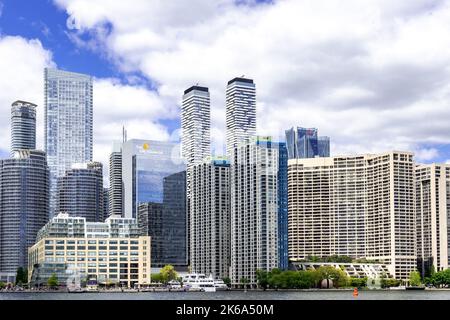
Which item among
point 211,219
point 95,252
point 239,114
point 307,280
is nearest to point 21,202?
point 211,219

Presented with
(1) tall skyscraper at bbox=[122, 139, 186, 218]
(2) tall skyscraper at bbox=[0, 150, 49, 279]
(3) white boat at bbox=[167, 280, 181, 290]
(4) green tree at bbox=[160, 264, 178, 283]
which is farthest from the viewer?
(1) tall skyscraper at bbox=[122, 139, 186, 218]

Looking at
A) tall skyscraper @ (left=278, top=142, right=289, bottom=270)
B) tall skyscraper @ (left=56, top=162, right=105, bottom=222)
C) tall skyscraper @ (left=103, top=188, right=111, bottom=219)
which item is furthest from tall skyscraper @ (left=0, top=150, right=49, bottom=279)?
tall skyscraper @ (left=278, top=142, right=289, bottom=270)

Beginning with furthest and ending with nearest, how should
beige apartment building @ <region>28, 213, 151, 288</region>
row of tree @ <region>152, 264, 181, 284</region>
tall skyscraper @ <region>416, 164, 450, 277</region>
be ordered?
row of tree @ <region>152, 264, 181, 284</region> → beige apartment building @ <region>28, 213, 151, 288</region> → tall skyscraper @ <region>416, 164, 450, 277</region>

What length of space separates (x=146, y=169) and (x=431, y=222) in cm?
3385

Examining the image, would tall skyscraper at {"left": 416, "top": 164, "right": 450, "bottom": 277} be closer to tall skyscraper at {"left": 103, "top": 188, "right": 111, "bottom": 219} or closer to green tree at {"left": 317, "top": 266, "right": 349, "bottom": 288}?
green tree at {"left": 317, "top": 266, "right": 349, "bottom": 288}

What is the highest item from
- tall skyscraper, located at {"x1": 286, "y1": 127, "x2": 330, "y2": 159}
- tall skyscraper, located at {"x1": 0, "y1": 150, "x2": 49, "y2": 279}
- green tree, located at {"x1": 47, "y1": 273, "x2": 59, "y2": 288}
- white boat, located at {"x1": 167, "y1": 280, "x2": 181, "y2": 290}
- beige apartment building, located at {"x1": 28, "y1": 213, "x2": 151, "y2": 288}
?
tall skyscraper, located at {"x1": 286, "y1": 127, "x2": 330, "y2": 159}

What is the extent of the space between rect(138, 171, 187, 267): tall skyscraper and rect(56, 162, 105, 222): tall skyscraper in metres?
7.53

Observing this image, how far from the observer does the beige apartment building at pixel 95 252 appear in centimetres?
5844

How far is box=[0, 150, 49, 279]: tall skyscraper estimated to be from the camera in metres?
78.0

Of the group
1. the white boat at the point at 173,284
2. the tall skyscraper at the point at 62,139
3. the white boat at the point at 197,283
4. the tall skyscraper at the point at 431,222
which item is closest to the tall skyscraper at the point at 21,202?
Answer: the tall skyscraper at the point at 62,139

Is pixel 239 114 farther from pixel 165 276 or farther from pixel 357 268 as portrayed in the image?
pixel 165 276

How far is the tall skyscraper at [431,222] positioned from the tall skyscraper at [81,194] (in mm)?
35927

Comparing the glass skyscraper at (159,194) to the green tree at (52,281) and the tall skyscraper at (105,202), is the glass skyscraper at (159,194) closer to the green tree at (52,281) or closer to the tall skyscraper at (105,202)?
the tall skyscraper at (105,202)
